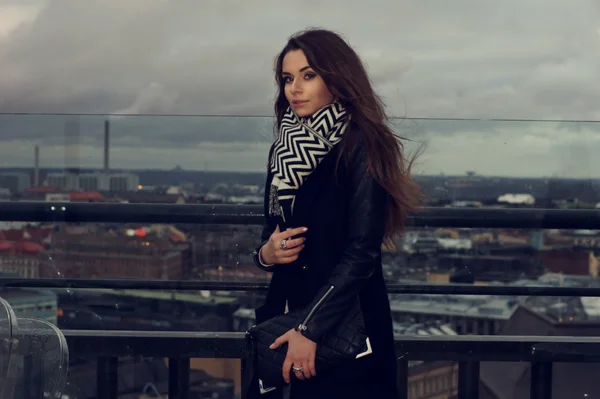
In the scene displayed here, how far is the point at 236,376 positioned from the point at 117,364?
40 cm

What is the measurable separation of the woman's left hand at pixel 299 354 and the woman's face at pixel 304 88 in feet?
1.69

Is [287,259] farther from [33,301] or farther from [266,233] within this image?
[33,301]

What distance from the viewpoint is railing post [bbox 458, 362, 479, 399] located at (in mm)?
3012

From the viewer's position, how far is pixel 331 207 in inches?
78.1

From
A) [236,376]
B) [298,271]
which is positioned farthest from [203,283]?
[298,271]

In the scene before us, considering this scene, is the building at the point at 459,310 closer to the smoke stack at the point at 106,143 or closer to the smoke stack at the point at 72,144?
the smoke stack at the point at 106,143

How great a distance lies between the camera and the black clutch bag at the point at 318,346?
1.97 meters

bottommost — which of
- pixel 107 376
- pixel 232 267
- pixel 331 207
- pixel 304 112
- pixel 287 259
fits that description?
pixel 107 376

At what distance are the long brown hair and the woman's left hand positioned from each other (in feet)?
1.27

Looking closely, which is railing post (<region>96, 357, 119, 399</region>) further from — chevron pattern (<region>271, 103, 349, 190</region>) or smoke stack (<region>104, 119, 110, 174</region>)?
chevron pattern (<region>271, 103, 349, 190</region>)

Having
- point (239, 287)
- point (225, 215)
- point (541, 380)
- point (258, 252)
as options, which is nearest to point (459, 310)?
point (541, 380)

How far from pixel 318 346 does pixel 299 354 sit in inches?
1.8

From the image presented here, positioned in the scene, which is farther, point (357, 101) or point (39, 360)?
point (357, 101)

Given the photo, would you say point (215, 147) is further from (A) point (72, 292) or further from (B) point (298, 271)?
(B) point (298, 271)
